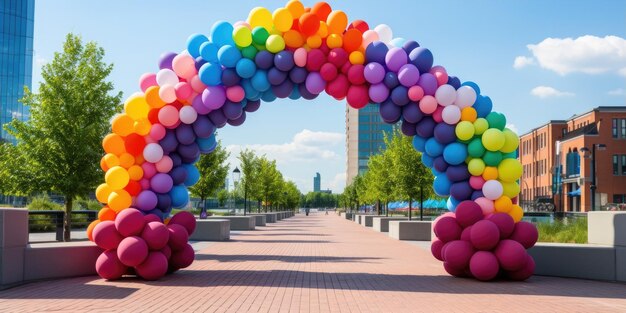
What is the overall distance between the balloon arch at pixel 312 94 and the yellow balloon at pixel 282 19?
2cm

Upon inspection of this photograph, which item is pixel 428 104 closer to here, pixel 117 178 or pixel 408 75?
pixel 408 75

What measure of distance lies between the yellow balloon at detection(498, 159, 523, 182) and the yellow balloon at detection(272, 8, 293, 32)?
525 cm

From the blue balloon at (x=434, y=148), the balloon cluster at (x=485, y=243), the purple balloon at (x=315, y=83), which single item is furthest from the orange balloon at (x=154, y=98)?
the balloon cluster at (x=485, y=243)

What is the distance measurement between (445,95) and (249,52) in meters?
4.12

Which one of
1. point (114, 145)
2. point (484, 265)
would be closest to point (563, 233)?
point (484, 265)

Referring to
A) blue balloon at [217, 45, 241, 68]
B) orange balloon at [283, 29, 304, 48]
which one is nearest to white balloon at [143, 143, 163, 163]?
blue balloon at [217, 45, 241, 68]

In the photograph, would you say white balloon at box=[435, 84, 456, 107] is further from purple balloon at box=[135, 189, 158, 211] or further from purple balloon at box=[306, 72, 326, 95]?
purple balloon at box=[135, 189, 158, 211]

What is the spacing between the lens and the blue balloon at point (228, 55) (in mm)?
12312

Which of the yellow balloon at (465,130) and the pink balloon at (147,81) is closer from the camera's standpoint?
the yellow balloon at (465,130)

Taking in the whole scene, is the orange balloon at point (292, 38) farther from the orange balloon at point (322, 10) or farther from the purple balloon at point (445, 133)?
the purple balloon at point (445, 133)

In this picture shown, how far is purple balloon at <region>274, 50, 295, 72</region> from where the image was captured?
40.4ft

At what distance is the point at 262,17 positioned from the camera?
1256 centimetres

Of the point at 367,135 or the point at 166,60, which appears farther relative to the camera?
the point at 367,135

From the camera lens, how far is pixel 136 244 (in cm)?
1164
